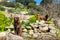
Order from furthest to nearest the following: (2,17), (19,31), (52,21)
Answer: (52,21) → (2,17) → (19,31)

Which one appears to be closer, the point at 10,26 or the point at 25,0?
the point at 10,26

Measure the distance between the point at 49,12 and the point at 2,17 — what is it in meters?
4.83

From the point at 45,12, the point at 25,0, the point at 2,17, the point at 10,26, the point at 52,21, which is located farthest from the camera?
the point at 25,0

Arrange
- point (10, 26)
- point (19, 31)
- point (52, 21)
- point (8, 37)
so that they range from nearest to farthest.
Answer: point (8, 37) < point (19, 31) < point (10, 26) < point (52, 21)

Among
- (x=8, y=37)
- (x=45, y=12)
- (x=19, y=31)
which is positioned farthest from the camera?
(x=45, y=12)

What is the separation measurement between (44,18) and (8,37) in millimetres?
10267

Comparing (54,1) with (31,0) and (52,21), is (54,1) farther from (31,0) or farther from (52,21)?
(31,0)

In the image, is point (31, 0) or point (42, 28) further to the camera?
point (31, 0)

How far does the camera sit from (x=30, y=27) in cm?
1518

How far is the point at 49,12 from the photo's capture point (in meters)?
19.3

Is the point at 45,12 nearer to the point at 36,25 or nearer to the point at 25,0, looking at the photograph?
the point at 36,25

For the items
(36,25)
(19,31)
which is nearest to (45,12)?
(36,25)

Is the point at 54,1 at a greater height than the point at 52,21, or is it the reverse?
the point at 54,1

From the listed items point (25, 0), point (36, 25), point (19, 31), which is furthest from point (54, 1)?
point (25, 0)
